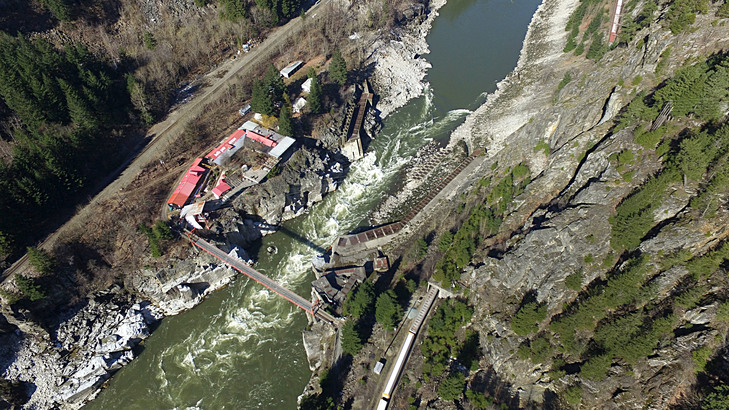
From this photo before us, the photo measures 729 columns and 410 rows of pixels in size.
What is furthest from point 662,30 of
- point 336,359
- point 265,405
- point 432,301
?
point 265,405

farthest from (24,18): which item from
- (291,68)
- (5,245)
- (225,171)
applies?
(225,171)

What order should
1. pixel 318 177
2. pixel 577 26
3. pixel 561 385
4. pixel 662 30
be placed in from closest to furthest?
pixel 561 385
pixel 662 30
pixel 318 177
pixel 577 26

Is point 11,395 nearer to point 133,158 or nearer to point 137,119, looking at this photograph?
point 133,158

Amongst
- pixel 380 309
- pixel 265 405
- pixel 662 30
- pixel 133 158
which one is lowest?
pixel 265 405

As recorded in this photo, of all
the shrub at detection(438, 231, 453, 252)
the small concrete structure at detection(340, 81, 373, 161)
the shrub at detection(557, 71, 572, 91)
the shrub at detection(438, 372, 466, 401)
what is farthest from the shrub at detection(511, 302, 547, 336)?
the shrub at detection(557, 71, 572, 91)

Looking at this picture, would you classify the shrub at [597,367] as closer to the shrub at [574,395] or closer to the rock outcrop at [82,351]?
the shrub at [574,395]

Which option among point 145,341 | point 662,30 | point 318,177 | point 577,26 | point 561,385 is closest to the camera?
point 561,385

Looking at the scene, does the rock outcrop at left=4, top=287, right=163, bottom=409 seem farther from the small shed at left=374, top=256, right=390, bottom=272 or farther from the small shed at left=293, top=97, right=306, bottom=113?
the small shed at left=293, top=97, right=306, bottom=113
